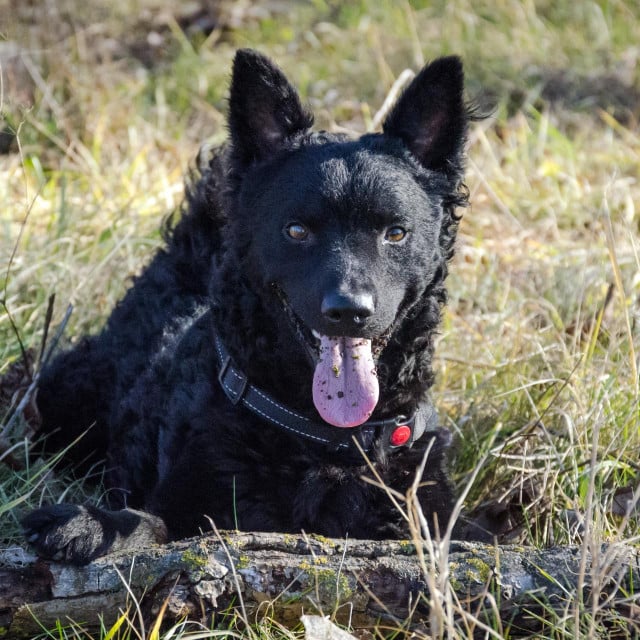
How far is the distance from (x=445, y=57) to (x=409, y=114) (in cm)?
24

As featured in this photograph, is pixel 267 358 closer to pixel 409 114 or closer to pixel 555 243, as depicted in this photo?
pixel 409 114

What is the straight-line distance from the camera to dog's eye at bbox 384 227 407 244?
10.6 feet

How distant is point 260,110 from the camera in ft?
11.3

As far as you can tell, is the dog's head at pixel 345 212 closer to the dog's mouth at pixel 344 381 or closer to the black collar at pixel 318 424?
the dog's mouth at pixel 344 381

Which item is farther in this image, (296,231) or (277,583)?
(296,231)

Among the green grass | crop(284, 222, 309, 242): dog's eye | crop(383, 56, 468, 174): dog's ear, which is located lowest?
the green grass

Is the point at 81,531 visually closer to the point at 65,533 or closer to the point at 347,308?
the point at 65,533

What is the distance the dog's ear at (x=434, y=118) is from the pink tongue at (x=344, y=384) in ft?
2.77

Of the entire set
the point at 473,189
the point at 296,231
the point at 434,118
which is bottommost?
the point at 473,189

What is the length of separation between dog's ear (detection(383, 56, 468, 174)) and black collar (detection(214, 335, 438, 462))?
0.95 meters

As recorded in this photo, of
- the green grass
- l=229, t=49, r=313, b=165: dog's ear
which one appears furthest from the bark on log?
l=229, t=49, r=313, b=165: dog's ear

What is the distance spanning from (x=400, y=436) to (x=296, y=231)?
793mm

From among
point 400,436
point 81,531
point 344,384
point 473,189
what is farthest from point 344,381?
point 473,189

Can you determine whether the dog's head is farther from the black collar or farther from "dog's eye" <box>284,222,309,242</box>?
the black collar
